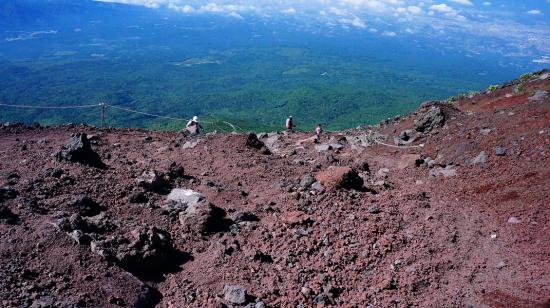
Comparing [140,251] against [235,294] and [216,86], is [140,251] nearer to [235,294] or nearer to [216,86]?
[235,294]

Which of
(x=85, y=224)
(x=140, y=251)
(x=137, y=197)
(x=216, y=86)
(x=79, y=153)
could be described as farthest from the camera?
(x=216, y=86)

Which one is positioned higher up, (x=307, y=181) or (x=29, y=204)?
(x=29, y=204)

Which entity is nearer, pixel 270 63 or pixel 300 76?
pixel 300 76

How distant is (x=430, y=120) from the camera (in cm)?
1838

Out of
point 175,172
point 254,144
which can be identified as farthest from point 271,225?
point 254,144

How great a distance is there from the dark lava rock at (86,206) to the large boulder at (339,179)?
5.83 m

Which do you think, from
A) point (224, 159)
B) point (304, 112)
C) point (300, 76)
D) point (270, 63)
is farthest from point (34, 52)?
point (224, 159)

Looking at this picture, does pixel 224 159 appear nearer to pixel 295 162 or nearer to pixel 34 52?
pixel 295 162

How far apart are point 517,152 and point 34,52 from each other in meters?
204

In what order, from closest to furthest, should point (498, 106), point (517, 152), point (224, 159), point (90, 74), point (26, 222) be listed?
point (26, 222)
point (517, 152)
point (224, 159)
point (498, 106)
point (90, 74)

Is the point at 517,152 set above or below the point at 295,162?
above

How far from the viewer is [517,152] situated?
12977mm

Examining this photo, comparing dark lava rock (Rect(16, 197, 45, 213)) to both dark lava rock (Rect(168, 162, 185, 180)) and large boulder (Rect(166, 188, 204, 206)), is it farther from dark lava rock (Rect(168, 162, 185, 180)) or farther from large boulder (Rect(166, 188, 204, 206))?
dark lava rock (Rect(168, 162, 185, 180))

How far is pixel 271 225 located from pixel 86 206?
14.4ft
